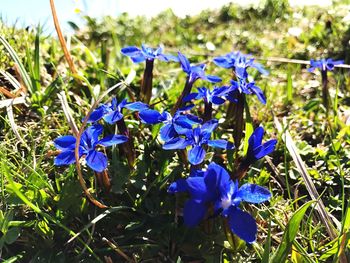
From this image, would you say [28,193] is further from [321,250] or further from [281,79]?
[281,79]

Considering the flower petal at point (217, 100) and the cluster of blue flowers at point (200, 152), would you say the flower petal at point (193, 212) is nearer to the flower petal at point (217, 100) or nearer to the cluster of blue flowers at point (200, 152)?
the cluster of blue flowers at point (200, 152)

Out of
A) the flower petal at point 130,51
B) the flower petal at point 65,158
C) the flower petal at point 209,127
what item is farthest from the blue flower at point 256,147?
the flower petal at point 130,51

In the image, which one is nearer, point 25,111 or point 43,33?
point 25,111

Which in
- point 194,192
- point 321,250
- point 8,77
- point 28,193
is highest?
point 8,77

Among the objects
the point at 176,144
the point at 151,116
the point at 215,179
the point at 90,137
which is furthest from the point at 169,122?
the point at 215,179

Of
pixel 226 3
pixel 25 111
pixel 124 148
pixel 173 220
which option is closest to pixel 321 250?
pixel 173 220

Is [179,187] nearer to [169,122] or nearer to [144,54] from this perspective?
[169,122]
